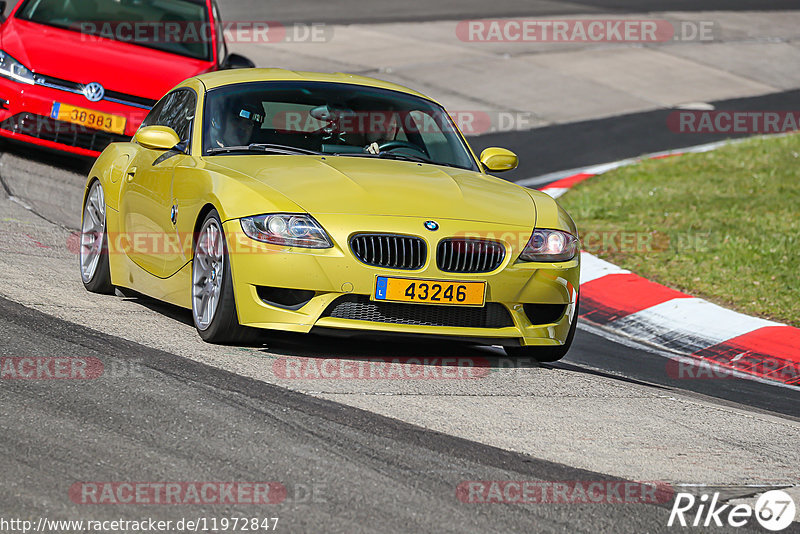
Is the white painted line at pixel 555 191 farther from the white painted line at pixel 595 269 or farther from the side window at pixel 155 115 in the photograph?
the side window at pixel 155 115

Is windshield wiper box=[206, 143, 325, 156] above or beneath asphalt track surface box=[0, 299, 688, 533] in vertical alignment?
above

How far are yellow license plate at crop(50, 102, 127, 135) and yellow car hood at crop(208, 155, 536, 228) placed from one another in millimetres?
4534

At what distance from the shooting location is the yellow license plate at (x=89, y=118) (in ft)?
37.2

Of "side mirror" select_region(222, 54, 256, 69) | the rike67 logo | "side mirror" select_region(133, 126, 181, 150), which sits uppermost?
"side mirror" select_region(222, 54, 256, 69)

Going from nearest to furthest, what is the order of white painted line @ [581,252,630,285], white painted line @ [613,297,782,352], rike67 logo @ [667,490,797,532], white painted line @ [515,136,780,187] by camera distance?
rike67 logo @ [667,490,797,532] → white painted line @ [613,297,782,352] → white painted line @ [581,252,630,285] → white painted line @ [515,136,780,187]

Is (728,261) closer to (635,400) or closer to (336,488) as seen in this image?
(635,400)

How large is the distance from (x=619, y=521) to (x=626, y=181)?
10.4m

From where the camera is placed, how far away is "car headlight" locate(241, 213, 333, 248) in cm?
620

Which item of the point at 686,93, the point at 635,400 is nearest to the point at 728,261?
the point at 635,400
